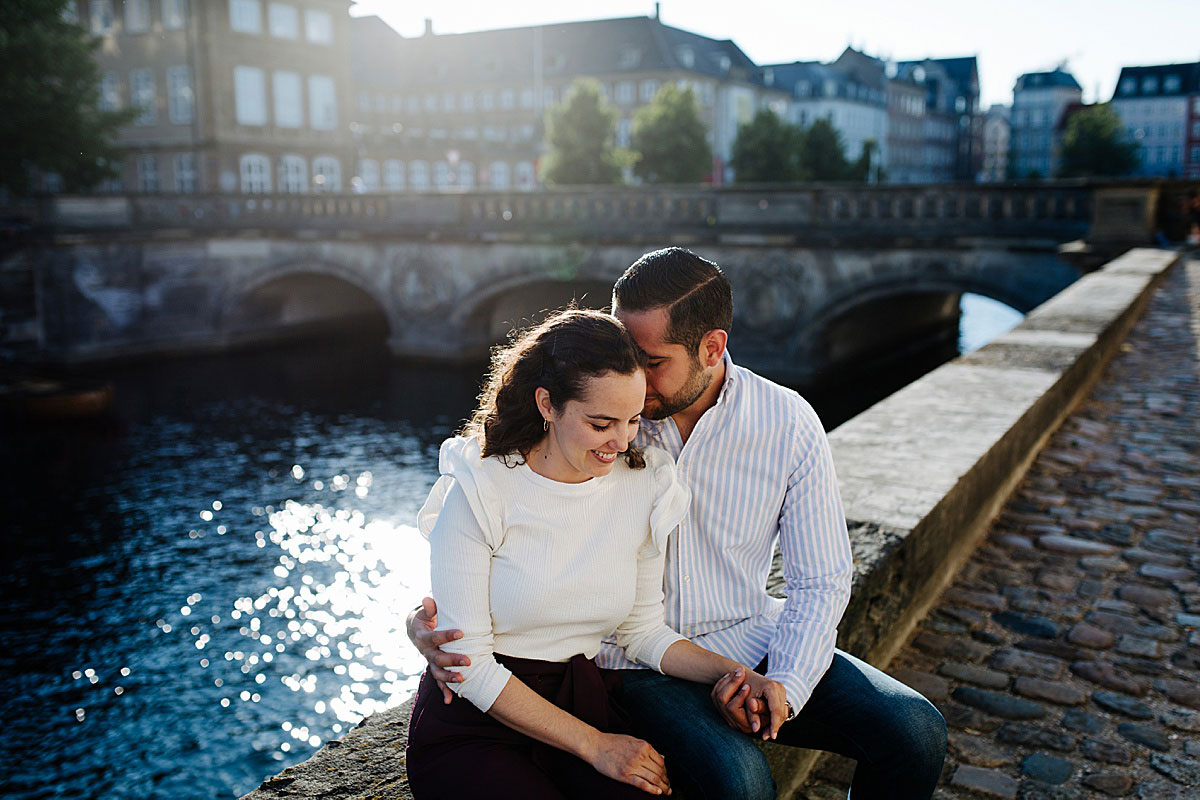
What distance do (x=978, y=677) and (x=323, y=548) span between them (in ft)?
30.0

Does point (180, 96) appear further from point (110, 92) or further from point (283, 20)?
point (283, 20)

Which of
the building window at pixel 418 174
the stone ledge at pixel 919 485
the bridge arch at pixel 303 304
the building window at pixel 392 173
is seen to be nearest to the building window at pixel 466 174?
the building window at pixel 418 174

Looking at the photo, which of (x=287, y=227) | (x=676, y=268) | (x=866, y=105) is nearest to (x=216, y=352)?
(x=287, y=227)

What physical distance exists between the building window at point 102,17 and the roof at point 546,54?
840 inches

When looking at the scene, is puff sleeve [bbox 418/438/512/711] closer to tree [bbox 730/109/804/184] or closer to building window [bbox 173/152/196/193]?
building window [bbox 173/152/196/193]

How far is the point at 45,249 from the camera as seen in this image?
22594 millimetres

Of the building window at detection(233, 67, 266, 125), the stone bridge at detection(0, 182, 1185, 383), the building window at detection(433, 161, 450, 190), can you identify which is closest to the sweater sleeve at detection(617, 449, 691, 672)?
the stone bridge at detection(0, 182, 1185, 383)

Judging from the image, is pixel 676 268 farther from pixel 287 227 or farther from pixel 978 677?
pixel 287 227

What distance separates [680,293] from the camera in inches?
80.3

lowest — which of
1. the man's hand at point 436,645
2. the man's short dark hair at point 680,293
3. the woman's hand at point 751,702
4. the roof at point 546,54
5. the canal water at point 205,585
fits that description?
the canal water at point 205,585

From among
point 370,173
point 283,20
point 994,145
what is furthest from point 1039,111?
point 283,20

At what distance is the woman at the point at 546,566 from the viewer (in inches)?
73.2

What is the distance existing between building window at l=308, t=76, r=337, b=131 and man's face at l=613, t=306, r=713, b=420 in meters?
36.3

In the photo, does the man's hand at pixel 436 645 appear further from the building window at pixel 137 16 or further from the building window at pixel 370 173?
the building window at pixel 370 173
